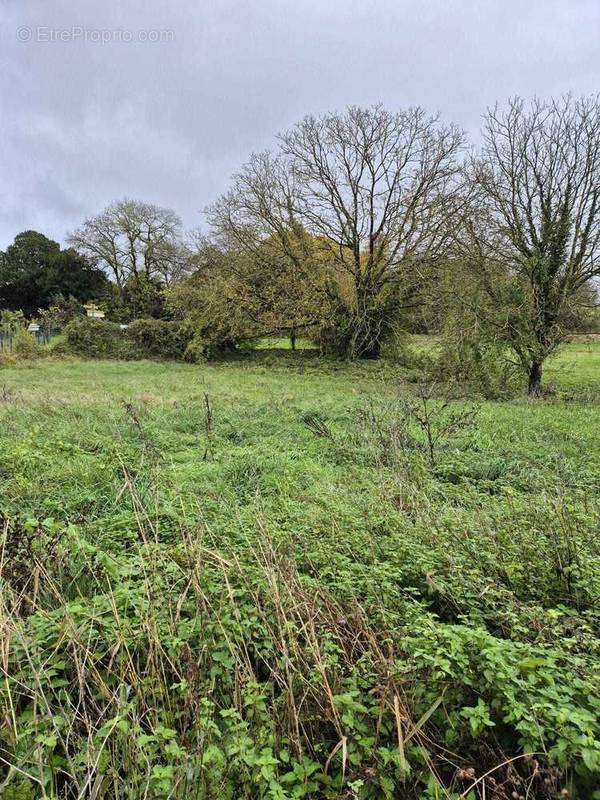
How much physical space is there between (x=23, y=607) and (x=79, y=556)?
465mm

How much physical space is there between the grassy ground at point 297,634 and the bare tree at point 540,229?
31.2 ft

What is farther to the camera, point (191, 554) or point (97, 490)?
point (97, 490)

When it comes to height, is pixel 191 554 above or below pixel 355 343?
below

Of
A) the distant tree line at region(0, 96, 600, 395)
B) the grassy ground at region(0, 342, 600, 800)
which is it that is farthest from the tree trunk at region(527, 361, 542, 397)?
the grassy ground at region(0, 342, 600, 800)

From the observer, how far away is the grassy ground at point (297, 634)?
70.1 inches

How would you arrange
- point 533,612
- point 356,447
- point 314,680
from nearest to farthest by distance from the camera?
point 314,680, point 533,612, point 356,447

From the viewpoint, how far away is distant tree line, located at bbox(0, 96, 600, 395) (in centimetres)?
1352

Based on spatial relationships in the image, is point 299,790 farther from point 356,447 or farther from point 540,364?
point 540,364

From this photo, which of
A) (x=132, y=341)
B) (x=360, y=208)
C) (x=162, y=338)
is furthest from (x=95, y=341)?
(x=360, y=208)

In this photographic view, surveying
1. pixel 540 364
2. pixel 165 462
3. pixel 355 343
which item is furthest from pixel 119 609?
pixel 355 343

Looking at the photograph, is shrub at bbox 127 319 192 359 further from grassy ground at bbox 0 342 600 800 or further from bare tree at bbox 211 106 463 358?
grassy ground at bbox 0 342 600 800

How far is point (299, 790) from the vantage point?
1709mm

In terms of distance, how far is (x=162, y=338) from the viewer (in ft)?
83.5

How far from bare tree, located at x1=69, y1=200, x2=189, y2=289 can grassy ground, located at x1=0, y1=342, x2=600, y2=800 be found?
36.2 m
